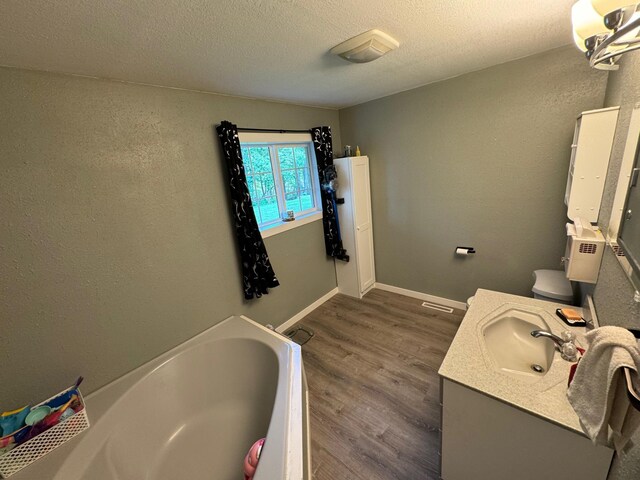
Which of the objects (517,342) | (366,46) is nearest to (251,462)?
(517,342)

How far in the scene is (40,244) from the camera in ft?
4.11

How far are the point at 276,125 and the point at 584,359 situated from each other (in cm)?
249

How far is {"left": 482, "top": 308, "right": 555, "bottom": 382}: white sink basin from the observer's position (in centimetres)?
127

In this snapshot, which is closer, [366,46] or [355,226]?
[366,46]

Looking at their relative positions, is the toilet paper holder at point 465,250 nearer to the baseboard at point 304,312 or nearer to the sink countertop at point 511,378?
the sink countertop at point 511,378

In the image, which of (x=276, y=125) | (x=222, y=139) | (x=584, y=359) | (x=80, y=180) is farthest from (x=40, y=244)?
(x=584, y=359)

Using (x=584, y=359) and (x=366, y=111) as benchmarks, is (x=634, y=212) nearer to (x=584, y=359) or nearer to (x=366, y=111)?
(x=584, y=359)

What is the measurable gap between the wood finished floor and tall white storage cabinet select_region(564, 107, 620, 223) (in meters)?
1.43

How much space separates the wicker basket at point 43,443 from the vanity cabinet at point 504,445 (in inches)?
68.7

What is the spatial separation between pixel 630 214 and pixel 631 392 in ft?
2.37

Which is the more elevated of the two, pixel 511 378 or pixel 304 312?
pixel 511 378

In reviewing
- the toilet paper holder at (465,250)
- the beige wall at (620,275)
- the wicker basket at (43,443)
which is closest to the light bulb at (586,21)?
the beige wall at (620,275)

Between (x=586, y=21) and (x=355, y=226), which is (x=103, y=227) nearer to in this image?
(x=355, y=226)

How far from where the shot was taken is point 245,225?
6.76 feet
